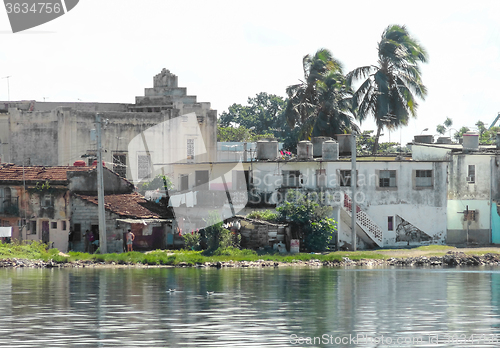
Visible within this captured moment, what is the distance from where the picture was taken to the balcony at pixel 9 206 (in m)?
55.4

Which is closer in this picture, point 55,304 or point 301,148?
point 55,304

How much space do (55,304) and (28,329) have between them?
18.8 ft

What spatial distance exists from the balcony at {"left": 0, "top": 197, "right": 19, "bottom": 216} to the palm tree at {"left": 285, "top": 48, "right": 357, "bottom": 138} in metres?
24.7

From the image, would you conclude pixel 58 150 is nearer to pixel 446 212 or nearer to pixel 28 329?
pixel 446 212

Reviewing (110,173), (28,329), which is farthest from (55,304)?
(110,173)

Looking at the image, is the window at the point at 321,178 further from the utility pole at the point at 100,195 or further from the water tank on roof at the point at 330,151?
the utility pole at the point at 100,195

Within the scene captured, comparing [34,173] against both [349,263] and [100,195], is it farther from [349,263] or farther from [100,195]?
[349,263]

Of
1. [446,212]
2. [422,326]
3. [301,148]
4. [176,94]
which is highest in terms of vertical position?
[176,94]

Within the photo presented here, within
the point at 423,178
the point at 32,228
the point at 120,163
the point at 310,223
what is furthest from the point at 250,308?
the point at 120,163

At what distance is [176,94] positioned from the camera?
7812cm

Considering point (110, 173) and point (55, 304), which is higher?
point (110, 173)

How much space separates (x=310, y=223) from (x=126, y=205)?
38.2 feet

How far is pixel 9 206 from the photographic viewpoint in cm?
5562

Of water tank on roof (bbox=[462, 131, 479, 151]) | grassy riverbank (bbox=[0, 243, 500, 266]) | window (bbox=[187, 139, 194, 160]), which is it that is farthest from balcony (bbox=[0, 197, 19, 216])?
water tank on roof (bbox=[462, 131, 479, 151])
